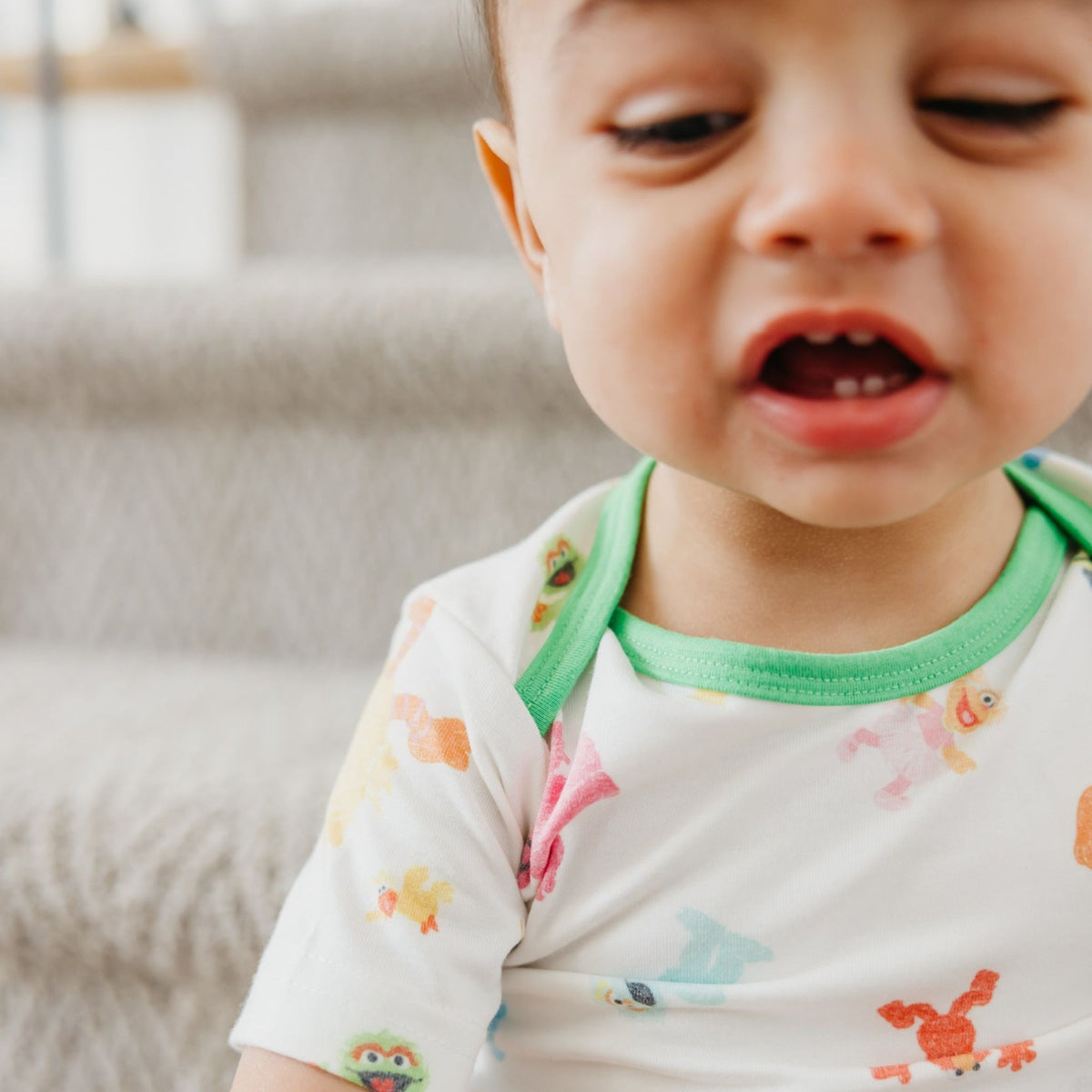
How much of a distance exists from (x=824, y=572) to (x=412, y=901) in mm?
211

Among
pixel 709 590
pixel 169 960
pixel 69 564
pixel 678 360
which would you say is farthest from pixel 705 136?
pixel 69 564

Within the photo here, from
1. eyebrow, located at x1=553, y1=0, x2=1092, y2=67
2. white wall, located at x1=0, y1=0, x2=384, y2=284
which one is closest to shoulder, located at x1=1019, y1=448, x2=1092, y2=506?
eyebrow, located at x1=553, y1=0, x2=1092, y2=67

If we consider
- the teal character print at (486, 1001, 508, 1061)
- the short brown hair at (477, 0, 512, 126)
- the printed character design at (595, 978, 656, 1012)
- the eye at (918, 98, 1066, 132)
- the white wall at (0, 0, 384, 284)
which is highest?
the white wall at (0, 0, 384, 284)

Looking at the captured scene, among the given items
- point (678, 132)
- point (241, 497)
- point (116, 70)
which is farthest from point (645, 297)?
point (116, 70)

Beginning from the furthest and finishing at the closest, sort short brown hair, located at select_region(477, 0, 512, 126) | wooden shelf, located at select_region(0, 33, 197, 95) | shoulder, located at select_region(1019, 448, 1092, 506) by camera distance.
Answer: wooden shelf, located at select_region(0, 33, 197, 95), shoulder, located at select_region(1019, 448, 1092, 506), short brown hair, located at select_region(477, 0, 512, 126)

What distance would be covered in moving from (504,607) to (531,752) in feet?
0.22

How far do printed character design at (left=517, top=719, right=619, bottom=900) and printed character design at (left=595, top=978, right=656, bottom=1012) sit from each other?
0.04 m

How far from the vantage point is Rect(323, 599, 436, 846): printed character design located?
483 mm

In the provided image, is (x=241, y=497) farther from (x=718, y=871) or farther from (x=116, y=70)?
(x=116, y=70)

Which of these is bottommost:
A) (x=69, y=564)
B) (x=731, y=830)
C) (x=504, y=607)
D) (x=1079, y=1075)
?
(x=1079, y=1075)

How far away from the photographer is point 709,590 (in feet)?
1.61

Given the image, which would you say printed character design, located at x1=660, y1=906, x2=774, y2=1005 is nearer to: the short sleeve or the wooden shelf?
the short sleeve

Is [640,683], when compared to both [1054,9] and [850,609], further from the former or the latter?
[1054,9]

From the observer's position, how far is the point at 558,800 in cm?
48
